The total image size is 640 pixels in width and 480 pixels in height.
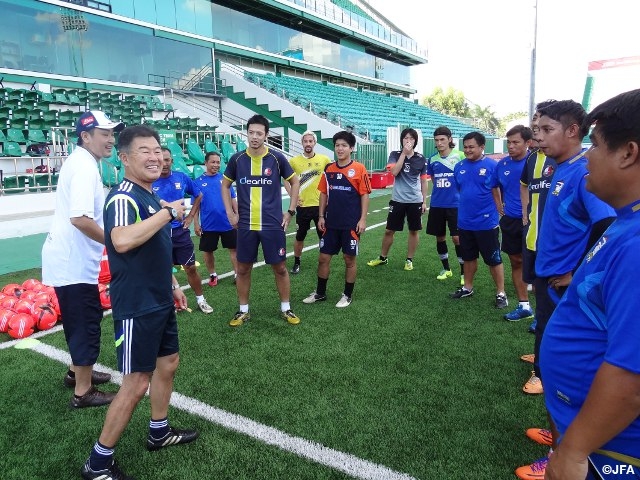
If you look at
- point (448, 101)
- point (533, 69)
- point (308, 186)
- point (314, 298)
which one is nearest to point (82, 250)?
point (314, 298)

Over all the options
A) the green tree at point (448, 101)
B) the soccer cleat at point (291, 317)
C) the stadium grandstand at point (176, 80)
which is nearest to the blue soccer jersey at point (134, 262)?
the soccer cleat at point (291, 317)

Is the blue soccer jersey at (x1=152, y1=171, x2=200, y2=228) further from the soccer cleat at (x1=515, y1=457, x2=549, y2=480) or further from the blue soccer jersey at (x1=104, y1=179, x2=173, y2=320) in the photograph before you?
the soccer cleat at (x1=515, y1=457, x2=549, y2=480)

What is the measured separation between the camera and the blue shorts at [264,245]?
4949 mm

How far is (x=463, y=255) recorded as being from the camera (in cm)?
570

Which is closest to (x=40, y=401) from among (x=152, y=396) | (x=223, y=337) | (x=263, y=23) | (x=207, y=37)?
(x=152, y=396)

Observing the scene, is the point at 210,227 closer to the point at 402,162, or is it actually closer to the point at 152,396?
the point at 402,162

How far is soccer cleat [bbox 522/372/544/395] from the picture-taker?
135 inches

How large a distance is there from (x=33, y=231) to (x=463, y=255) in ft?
27.8

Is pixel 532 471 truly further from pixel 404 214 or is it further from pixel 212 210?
pixel 404 214

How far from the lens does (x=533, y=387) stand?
3447 mm

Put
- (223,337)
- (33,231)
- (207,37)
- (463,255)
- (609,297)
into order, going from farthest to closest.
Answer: (207,37) < (33,231) < (463,255) < (223,337) < (609,297)

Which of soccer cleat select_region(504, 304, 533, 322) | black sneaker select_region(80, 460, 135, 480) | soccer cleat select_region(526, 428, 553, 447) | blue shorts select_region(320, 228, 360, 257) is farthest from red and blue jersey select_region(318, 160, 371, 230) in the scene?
black sneaker select_region(80, 460, 135, 480)

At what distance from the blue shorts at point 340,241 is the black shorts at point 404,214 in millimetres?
1896

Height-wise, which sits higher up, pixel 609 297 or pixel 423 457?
pixel 609 297
